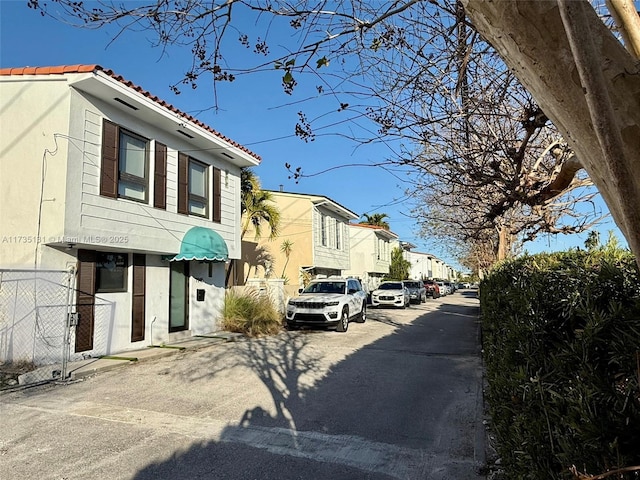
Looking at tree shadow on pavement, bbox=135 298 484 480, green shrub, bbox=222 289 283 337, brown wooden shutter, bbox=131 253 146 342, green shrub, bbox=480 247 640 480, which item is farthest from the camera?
green shrub, bbox=222 289 283 337

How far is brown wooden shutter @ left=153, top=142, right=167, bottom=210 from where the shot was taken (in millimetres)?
11320

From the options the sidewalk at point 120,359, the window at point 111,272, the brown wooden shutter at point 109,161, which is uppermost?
the brown wooden shutter at point 109,161

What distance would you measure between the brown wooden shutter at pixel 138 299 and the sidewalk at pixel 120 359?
49cm

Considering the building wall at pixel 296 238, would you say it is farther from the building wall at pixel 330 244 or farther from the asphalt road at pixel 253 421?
the asphalt road at pixel 253 421

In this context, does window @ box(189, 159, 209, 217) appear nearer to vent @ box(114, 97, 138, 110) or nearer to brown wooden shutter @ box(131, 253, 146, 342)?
brown wooden shutter @ box(131, 253, 146, 342)

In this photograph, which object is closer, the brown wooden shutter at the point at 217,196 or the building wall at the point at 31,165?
the building wall at the point at 31,165

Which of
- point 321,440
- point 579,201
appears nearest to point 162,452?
point 321,440

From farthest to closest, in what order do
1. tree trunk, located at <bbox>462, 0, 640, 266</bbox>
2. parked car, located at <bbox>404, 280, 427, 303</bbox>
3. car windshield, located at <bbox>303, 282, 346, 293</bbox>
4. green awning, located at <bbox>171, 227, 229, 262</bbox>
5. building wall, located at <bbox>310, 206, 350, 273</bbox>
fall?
parked car, located at <bbox>404, 280, 427, 303</bbox>
building wall, located at <bbox>310, 206, 350, 273</bbox>
car windshield, located at <bbox>303, 282, 346, 293</bbox>
green awning, located at <bbox>171, 227, 229, 262</bbox>
tree trunk, located at <bbox>462, 0, 640, 266</bbox>

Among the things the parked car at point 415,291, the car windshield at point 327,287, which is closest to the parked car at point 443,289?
the parked car at point 415,291

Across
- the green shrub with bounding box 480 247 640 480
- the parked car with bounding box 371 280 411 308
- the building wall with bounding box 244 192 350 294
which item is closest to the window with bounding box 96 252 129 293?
the green shrub with bounding box 480 247 640 480

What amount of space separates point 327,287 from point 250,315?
4031 mm

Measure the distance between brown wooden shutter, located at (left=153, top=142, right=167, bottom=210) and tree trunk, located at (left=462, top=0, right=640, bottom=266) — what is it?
35.4 feet

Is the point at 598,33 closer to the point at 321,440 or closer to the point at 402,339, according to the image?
the point at 321,440

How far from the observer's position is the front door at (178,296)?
12.2m
